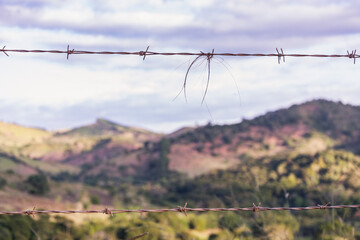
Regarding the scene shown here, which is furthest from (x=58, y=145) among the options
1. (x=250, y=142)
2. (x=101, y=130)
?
(x=250, y=142)

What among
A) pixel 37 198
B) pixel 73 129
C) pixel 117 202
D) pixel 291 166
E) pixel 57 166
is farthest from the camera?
pixel 73 129

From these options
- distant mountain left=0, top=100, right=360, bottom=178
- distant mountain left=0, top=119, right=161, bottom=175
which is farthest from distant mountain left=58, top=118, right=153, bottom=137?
distant mountain left=0, top=100, right=360, bottom=178

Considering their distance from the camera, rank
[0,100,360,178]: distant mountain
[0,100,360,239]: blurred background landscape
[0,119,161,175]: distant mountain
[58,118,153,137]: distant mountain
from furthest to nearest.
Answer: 1. [58,118,153,137]: distant mountain
2. [0,119,161,175]: distant mountain
3. [0,100,360,178]: distant mountain
4. [0,100,360,239]: blurred background landscape

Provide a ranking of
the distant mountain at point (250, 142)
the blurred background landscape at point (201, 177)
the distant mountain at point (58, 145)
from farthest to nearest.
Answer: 1. the distant mountain at point (58, 145)
2. the distant mountain at point (250, 142)
3. the blurred background landscape at point (201, 177)

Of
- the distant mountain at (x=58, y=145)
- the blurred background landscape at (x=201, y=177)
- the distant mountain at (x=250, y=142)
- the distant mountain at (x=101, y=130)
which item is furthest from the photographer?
the distant mountain at (x=101, y=130)

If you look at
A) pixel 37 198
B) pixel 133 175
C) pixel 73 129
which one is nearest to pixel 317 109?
pixel 133 175

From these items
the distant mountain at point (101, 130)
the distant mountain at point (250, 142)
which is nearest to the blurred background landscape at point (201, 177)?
Answer: the distant mountain at point (250, 142)

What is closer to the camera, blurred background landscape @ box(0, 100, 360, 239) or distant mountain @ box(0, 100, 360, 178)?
blurred background landscape @ box(0, 100, 360, 239)

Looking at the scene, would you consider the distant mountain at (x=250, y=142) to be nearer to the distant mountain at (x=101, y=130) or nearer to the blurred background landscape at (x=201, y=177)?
the blurred background landscape at (x=201, y=177)

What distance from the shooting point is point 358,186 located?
28.9 metres

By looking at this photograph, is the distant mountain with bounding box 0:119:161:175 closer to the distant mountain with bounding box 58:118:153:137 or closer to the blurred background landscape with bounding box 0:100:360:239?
the distant mountain with bounding box 58:118:153:137

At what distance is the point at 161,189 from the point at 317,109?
73.1ft

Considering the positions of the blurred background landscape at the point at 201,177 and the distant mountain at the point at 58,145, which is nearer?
the blurred background landscape at the point at 201,177

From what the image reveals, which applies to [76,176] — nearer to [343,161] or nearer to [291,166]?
[291,166]
